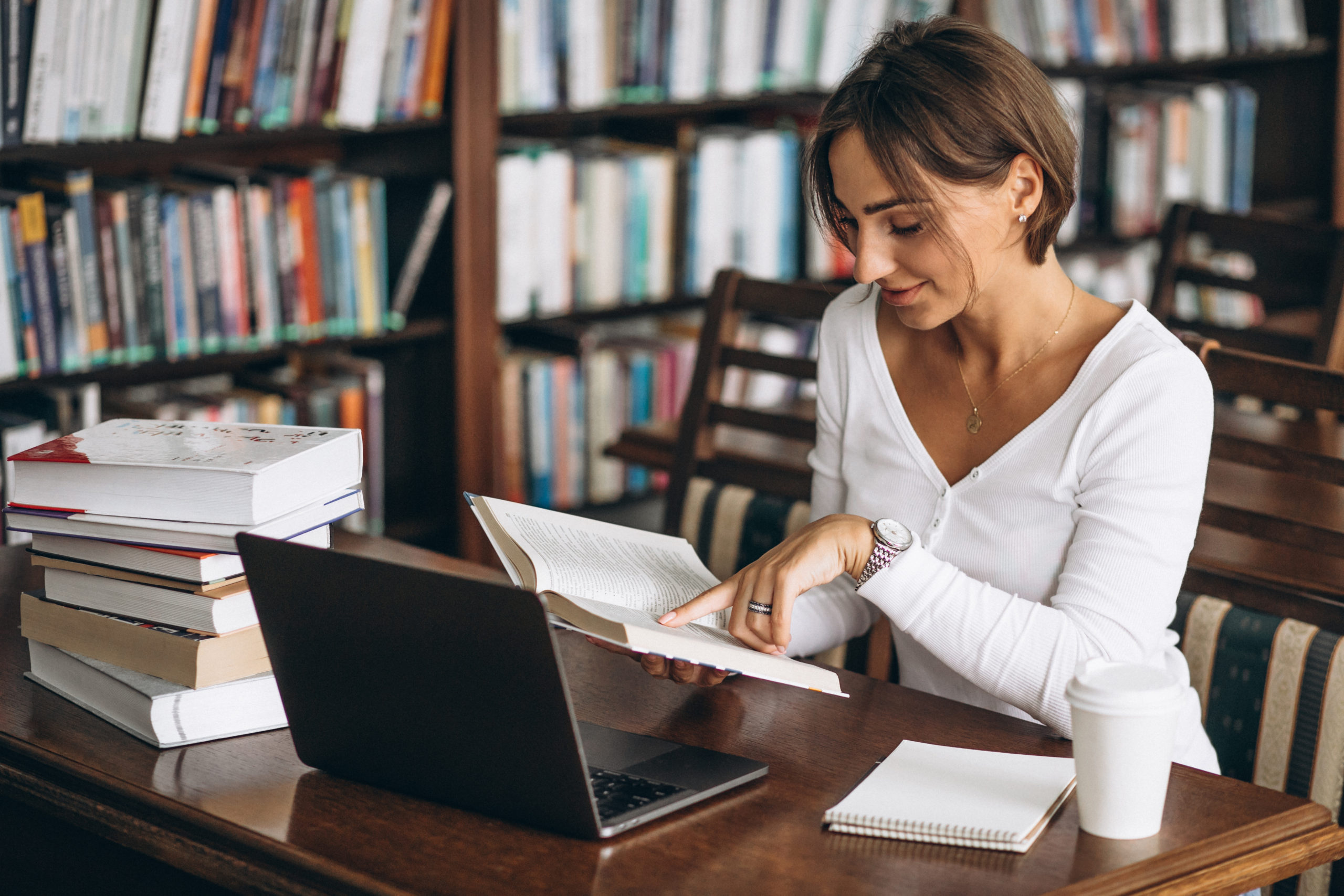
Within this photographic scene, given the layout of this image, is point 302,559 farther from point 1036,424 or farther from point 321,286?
point 321,286

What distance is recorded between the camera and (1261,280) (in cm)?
239

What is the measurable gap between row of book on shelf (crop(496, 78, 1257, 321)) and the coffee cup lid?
1.46m

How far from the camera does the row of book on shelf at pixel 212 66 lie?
1995 mm

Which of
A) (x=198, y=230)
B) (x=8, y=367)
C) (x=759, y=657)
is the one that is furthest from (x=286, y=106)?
(x=759, y=657)

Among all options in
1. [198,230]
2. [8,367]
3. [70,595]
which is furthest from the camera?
[198,230]

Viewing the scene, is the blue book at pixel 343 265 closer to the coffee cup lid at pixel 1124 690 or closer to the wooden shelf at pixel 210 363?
the wooden shelf at pixel 210 363

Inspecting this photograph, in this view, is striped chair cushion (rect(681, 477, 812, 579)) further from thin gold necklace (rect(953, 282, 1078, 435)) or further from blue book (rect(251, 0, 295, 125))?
blue book (rect(251, 0, 295, 125))

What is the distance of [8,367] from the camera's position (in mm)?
2035

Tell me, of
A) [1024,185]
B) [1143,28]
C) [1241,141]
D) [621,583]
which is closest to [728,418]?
[1024,185]

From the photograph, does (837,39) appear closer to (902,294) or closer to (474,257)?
(474,257)

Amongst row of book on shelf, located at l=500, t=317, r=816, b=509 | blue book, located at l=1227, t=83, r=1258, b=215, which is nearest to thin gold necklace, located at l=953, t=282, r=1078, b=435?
row of book on shelf, located at l=500, t=317, r=816, b=509

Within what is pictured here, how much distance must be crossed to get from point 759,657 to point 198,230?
1.54 m

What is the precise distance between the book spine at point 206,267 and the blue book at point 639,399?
0.85 metres

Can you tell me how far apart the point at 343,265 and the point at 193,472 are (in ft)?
4.72
